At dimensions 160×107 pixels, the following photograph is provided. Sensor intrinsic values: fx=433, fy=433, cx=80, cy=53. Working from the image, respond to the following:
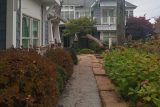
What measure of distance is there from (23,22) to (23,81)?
8602mm

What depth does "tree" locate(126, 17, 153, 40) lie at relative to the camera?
44.9 metres

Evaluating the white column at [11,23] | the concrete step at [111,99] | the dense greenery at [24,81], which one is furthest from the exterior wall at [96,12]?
the dense greenery at [24,81]

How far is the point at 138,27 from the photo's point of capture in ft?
150

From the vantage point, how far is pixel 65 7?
55.1 metres

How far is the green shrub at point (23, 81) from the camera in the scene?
6234mm

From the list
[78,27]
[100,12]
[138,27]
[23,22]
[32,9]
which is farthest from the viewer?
[100,12]

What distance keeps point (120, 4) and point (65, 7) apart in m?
29.0

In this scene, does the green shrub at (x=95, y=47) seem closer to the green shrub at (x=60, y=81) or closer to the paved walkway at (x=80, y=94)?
the paved walkway at (x=80, y=94)

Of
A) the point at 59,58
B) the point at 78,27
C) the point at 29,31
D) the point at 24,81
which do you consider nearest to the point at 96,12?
the point at 78,27

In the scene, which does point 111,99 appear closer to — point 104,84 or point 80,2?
point 104,84

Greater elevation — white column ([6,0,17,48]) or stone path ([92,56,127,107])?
white column ([6,0,17,48])

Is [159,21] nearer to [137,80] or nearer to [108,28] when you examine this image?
[108,28]

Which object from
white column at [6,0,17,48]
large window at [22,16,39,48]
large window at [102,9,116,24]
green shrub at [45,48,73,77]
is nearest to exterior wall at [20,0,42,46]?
large window at [22,16,39,48]

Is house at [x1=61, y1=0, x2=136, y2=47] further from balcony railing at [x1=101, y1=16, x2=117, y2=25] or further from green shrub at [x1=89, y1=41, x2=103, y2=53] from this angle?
green shrub at [x1=89, y1=41, x2=103, y2=53]
